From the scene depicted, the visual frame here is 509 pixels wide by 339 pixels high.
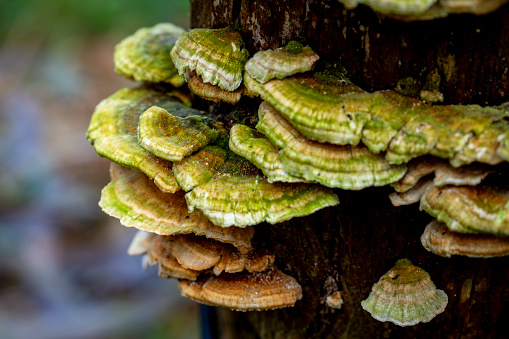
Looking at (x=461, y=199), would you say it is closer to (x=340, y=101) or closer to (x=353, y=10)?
(x=340, y=101)

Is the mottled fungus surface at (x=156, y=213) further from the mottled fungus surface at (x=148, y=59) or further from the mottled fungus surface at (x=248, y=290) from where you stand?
the mottled fungus surface at (x=148, y=59)

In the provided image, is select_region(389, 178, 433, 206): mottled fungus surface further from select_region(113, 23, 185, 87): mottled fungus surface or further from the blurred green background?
the blurred green background

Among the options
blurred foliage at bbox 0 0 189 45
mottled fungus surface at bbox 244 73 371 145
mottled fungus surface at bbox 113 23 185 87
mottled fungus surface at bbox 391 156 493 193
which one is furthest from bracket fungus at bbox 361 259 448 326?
blurred foliage at bbox 0 0 189 45

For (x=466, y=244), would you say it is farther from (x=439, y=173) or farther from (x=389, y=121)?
(x=389, y=121)

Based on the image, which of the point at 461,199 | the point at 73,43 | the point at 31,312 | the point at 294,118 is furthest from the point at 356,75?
the point at 73,43

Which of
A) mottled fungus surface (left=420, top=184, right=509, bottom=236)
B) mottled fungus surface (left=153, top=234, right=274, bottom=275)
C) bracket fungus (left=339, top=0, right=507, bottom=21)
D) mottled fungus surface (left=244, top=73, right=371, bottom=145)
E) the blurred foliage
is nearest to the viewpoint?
bracket fungus (left=339, top=0, right=507, bottom=21)

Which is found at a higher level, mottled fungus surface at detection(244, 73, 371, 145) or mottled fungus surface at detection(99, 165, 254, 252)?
mottled fungus surface at detection(244, 73, 371, 145)

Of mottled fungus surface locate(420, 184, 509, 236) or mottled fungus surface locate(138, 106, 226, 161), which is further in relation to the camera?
mottled fungus surface locate(138, 106, 226, 161)
